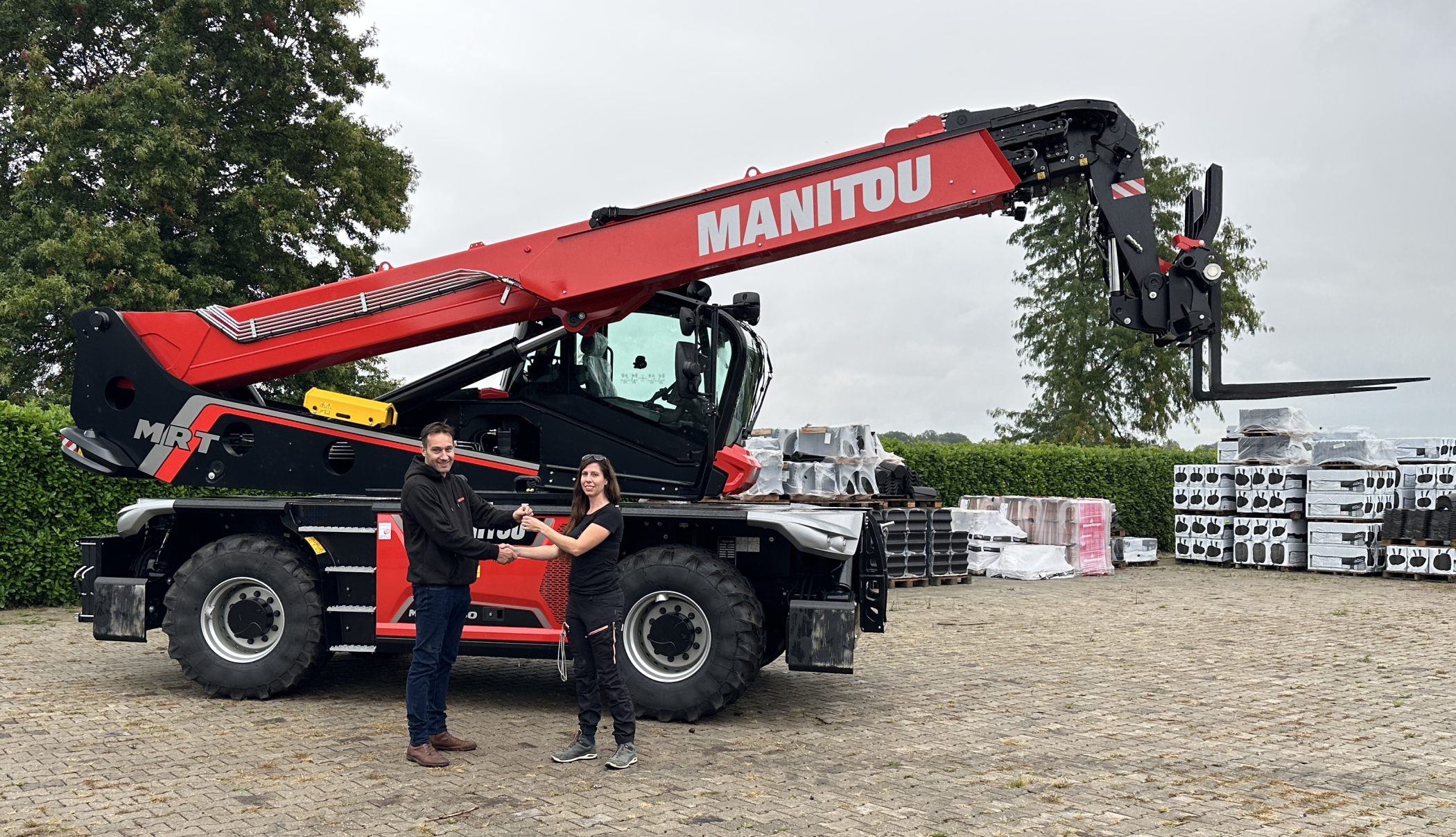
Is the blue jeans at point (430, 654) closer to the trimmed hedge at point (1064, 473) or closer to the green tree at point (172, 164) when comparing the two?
the green tree at point (172, 164)

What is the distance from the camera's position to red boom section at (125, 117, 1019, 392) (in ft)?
26.1

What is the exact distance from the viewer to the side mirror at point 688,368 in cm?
812

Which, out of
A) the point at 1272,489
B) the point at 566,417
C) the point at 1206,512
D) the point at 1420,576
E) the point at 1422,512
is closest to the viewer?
the point at 566,417

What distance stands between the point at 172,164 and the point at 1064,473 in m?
18.9

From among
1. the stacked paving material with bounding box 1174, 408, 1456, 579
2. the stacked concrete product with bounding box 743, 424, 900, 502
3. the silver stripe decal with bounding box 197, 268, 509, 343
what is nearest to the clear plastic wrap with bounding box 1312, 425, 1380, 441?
the stacked paving material with bounding box 1174, 408, 1456, 579

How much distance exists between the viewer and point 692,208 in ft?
26.7

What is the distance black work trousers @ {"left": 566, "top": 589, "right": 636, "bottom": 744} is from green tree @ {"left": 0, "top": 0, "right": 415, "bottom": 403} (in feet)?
47.8

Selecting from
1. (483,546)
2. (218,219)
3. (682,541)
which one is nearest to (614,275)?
(682,541)

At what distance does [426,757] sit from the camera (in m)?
6.30

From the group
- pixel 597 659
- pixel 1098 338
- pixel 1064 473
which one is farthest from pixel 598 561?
pixel 1098 338

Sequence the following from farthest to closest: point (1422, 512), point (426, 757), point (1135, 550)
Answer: point (1135, 550)
point (1422, 512)
point (426, 757)

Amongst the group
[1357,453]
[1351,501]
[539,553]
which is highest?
[1357,453]

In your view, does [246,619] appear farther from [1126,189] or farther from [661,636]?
[1126,189]

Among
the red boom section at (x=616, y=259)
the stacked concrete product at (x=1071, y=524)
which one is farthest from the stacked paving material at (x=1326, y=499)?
the red boom section at (x=616, y=259)
